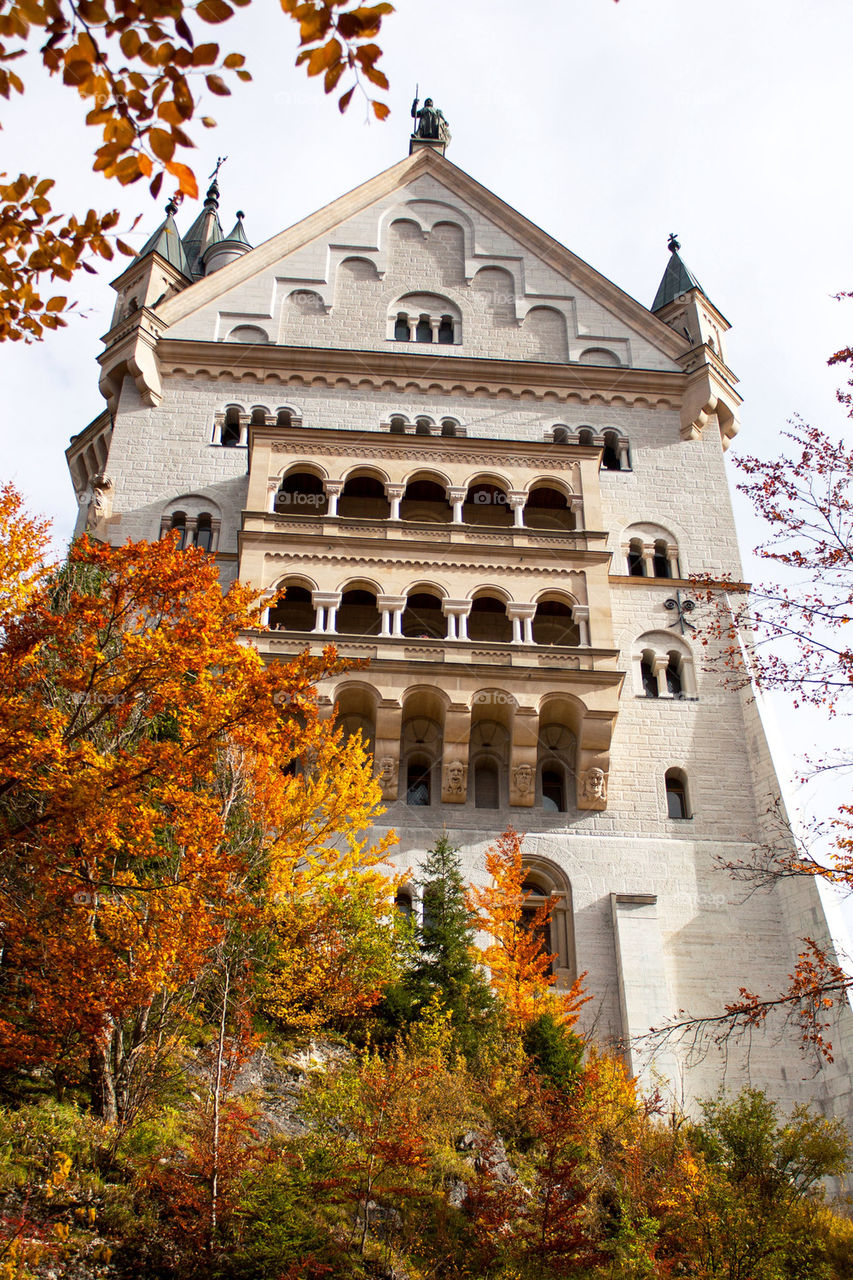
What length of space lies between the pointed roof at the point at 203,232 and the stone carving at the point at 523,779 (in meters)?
27.5

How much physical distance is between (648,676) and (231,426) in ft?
44.6

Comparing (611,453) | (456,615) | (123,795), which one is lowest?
(123,795)

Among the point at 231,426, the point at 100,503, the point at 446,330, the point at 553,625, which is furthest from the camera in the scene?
the point at 446,330

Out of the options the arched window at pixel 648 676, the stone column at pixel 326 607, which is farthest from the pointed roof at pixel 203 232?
the arched window at pixel 648 676

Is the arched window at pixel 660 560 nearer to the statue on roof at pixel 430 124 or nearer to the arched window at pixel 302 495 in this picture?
the arched window at pixel 302 495

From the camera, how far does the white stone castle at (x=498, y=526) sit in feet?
86.0

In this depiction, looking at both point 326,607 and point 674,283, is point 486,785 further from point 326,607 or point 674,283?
point 674,283

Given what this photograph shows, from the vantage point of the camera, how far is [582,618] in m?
28.4

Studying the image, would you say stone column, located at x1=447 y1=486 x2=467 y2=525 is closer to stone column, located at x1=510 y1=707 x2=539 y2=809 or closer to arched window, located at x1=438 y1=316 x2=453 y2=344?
stone column, located at x1=510 y1=707 x2=539 y2=809

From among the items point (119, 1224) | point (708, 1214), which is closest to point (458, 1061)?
point (708, 1214)

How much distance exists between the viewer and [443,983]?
2155cm

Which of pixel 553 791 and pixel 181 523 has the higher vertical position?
pixel 181 523

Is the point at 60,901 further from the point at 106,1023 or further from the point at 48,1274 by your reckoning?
the point at 48,1274

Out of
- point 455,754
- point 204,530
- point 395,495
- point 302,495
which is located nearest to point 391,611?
point 395,495
